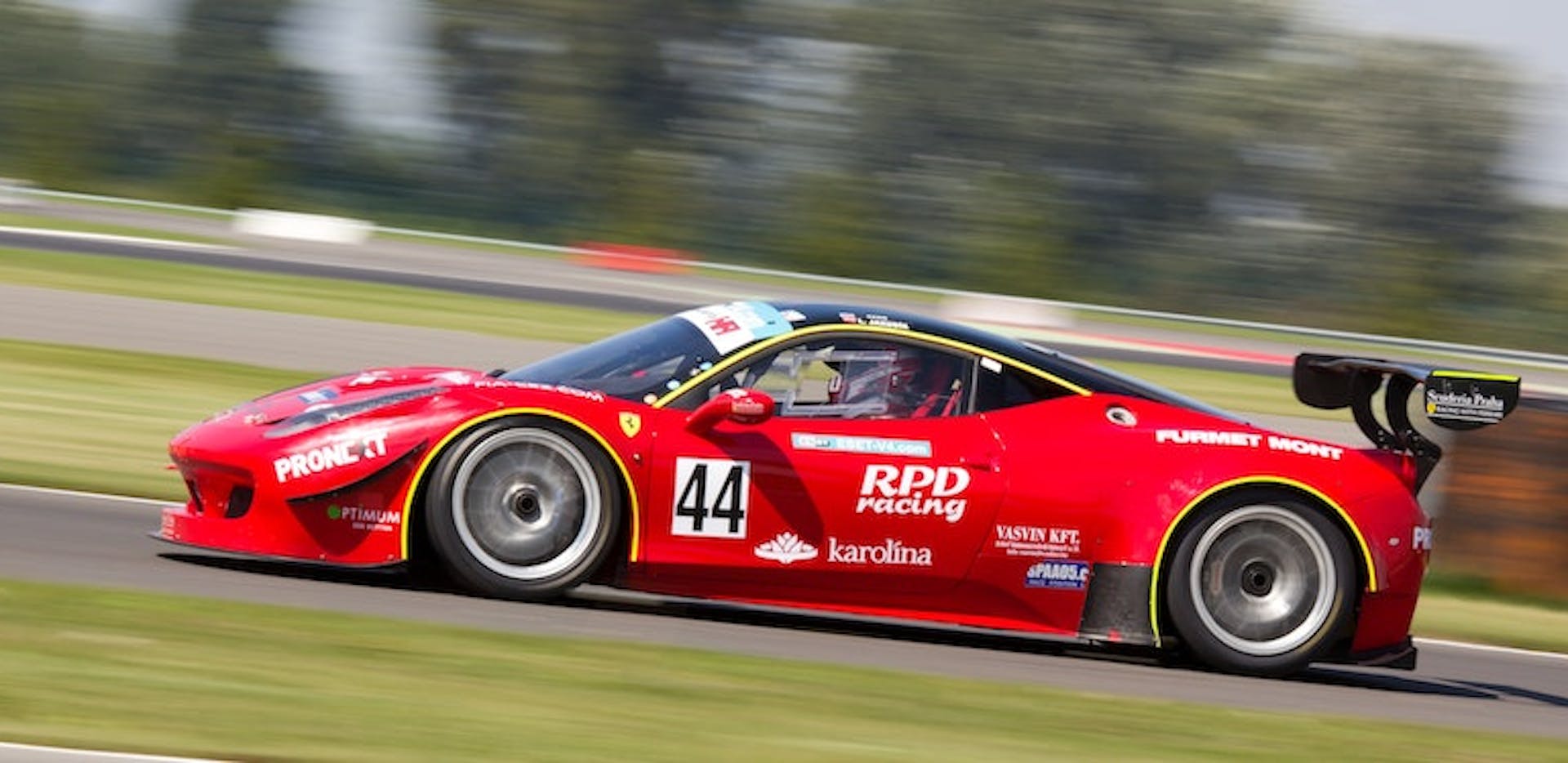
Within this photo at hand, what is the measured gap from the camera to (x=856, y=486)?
7926 mm

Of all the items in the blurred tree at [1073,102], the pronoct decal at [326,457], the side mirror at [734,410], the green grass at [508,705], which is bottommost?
the green grass at [508,705]

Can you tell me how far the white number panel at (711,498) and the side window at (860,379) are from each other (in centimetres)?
40

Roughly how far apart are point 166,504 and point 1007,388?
429 cm

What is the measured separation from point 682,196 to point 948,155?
8.53 meters

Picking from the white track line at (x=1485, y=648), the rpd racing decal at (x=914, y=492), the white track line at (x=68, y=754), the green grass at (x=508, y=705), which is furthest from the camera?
the white track line at (x=1485, y=648)

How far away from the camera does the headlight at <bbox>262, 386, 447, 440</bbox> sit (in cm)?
765

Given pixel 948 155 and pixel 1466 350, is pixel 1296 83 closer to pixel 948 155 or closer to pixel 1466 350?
pixel 948 155

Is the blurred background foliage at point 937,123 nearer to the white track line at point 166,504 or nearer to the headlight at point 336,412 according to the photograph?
the white track line at point 166,504

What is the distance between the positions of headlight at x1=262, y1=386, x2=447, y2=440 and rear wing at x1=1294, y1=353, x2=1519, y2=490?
378 centimetres

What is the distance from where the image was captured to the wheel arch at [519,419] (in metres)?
7.59

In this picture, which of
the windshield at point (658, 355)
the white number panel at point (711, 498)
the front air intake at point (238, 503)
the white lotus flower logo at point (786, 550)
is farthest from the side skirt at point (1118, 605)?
the front air intake at point (238, 503)

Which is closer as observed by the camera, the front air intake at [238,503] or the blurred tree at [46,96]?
the front air intake at [238,503]

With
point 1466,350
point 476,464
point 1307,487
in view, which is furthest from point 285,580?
point 1466,350

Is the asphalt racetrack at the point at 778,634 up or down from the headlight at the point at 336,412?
down
